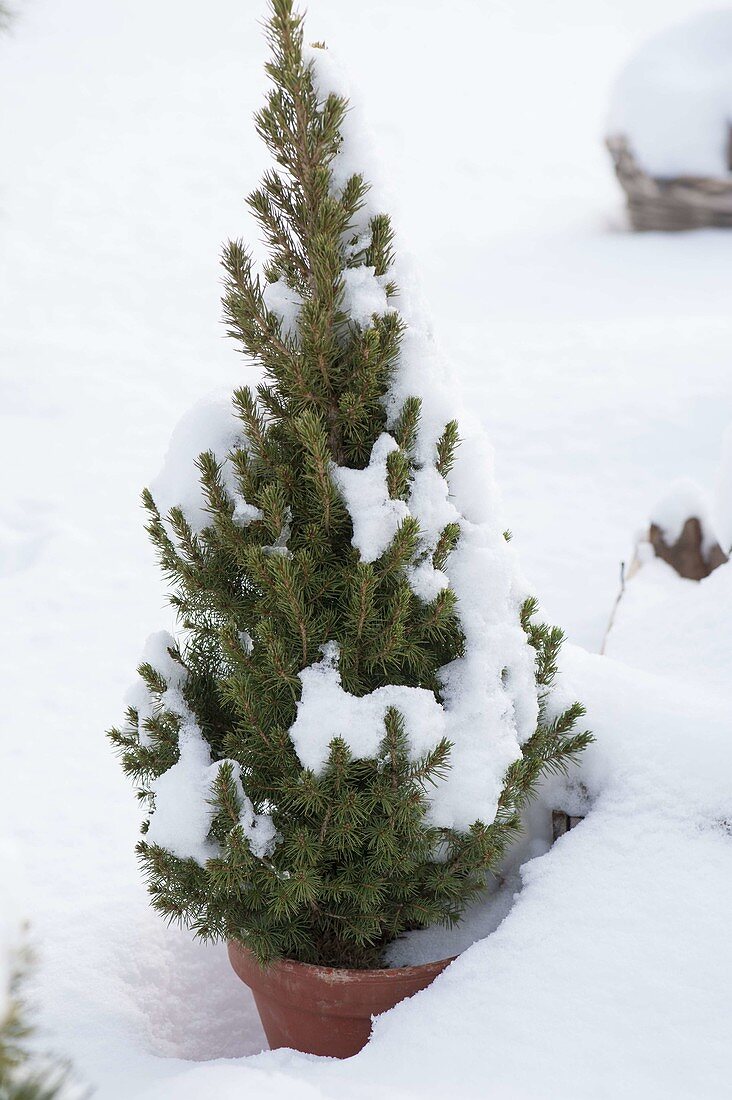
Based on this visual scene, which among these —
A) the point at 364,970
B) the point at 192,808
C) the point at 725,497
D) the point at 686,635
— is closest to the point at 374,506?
the point at 192,808

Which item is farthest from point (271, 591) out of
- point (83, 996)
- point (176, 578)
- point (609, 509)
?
point (609, 509)

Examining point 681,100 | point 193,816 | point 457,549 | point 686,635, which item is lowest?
point 193,816

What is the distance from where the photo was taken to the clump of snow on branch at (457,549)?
186 cm

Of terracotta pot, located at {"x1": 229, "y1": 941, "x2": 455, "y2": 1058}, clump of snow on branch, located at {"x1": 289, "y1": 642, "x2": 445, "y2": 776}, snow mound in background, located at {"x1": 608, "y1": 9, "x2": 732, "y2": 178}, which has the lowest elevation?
terracotta pot, located at {"x1": 229, "y1": 941, "x2": 455, "y2": 1058}

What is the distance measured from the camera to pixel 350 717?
187cm

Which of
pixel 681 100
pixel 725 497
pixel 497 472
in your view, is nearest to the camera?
pixel 725 497

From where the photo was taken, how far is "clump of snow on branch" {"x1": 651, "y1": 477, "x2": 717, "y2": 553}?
4.29 meters

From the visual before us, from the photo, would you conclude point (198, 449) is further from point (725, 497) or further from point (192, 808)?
point (725, 497)

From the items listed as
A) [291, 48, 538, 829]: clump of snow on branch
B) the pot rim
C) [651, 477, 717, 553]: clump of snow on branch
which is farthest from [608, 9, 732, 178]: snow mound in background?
the pot rim

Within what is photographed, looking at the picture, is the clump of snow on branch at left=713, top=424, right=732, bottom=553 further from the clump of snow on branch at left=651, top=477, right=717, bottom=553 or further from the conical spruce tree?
the conical spruce tree

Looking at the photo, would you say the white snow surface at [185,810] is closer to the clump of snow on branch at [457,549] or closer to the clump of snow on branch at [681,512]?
the clump of snow on branch at [457,549]

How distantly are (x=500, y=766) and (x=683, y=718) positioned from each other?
1.83ft

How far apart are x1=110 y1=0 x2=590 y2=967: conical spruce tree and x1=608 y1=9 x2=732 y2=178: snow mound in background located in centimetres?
897

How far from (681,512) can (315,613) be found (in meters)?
2.75
